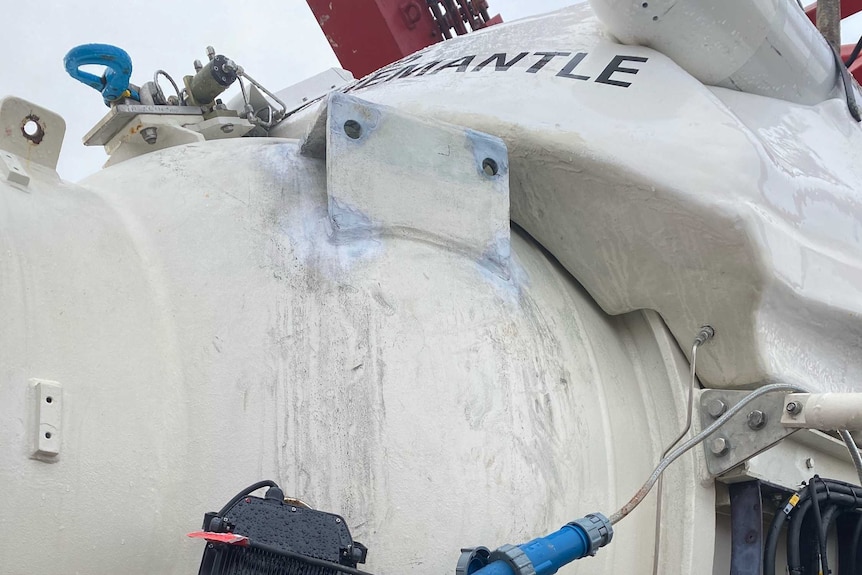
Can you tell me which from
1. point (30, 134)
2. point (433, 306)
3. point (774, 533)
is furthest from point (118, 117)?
point (774, 533)

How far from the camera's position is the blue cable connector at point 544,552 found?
1.12 m

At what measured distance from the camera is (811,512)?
1455 millimetres

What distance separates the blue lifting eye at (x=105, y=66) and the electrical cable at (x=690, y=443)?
104cm

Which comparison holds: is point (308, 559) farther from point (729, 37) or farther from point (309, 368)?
point (729, 37)

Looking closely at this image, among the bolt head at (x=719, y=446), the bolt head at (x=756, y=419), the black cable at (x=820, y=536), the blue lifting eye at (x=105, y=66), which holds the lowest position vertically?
the black cable at (x=820, y=536)

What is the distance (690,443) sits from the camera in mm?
1340

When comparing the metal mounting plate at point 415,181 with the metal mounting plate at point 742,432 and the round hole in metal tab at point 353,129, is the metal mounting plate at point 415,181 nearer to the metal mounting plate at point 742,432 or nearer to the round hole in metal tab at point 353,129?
the round hole in metal tab at point 353,129

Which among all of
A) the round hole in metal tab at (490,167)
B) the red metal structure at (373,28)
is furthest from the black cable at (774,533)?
the red metal structure at (373,28)

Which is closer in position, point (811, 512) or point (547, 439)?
point (547, 439)

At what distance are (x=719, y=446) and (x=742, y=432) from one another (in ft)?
0.12

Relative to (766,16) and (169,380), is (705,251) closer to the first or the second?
(766,16)

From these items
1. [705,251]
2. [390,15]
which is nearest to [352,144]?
[705,251]

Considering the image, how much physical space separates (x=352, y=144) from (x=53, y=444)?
0.55 meters

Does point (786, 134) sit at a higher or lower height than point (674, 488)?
higher
